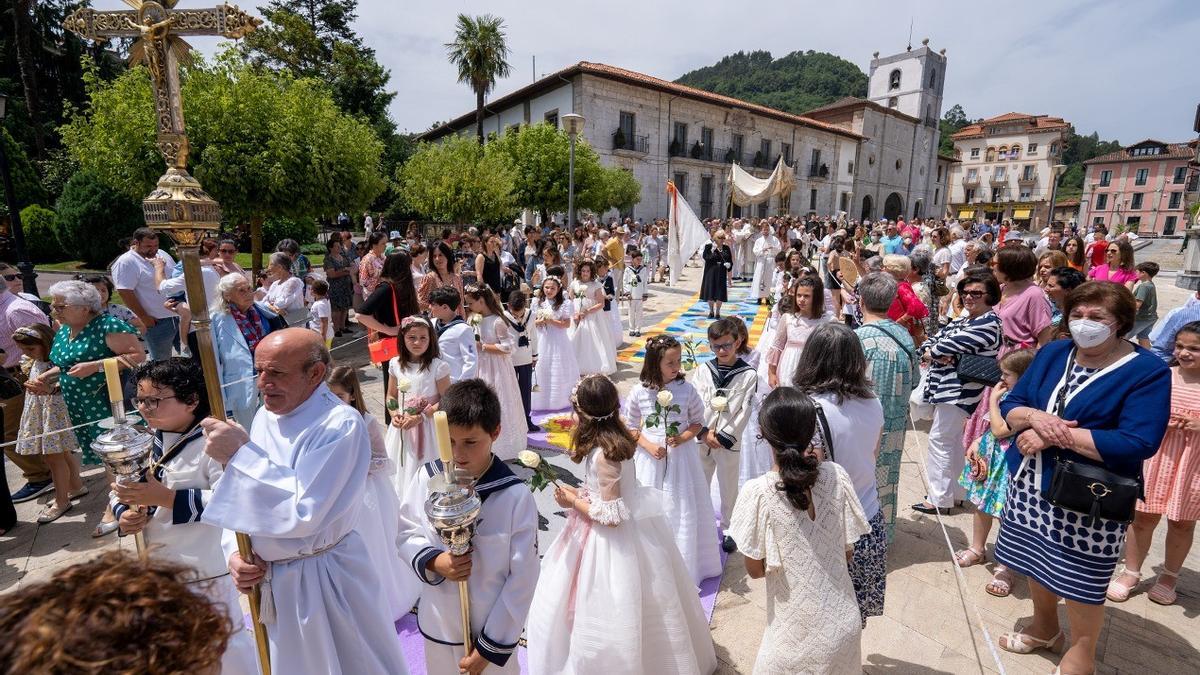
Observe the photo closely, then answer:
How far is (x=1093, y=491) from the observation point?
270cm

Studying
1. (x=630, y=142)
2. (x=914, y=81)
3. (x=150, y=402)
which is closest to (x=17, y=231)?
(x=150, y=402)

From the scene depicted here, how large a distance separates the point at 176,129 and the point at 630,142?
3376 centimetres

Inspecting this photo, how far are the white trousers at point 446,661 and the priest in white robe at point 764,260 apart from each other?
1428 cm

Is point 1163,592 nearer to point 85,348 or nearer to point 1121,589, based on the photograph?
point 1121,589

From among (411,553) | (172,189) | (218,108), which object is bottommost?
(411,553)

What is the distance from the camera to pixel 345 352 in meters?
10.5

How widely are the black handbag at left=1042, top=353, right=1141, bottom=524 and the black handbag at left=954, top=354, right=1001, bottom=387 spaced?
5.01ft

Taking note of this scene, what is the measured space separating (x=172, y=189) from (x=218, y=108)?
1055 cm

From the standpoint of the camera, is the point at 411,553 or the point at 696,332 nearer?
the point at 411,553

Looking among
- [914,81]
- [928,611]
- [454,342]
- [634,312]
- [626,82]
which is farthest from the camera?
[914,81]

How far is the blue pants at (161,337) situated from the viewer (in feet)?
22.2

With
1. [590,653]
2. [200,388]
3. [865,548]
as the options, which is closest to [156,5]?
[200,388]

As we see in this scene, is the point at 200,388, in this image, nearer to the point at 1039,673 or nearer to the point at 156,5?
the point at 156,5

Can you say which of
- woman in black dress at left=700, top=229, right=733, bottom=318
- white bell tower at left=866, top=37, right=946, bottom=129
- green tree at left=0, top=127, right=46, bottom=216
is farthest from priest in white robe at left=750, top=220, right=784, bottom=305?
white bell tower at left=866, top=37, right=946, bottom=129
